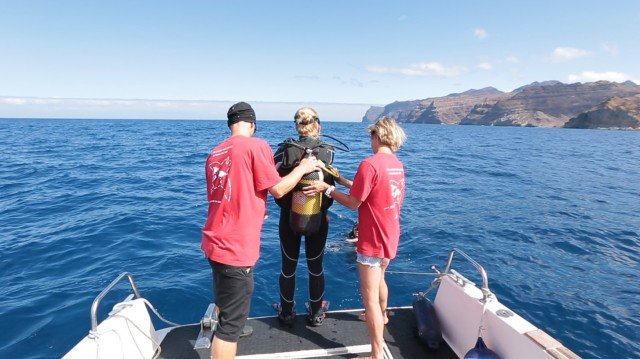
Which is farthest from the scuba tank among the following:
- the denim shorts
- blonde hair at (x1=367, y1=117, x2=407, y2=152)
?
blonde hair at (x1=367, y1=117, x2=407, y2=152)

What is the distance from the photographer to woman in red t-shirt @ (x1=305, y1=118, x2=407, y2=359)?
11.2 feet

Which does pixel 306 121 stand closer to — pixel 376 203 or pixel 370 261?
pixel 376 203

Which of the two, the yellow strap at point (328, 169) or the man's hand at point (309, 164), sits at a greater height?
the man's hand at point (309, 164)

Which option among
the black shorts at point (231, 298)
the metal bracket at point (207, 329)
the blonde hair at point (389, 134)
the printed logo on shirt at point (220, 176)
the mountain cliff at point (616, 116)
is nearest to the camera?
the printed logo on shirt at point (220, 176)

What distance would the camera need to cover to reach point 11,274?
25.9 feet

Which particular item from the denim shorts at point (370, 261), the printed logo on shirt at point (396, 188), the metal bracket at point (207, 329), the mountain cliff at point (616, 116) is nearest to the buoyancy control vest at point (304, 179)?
the denim shorts at point (370, 261)

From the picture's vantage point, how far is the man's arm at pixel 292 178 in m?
3.18

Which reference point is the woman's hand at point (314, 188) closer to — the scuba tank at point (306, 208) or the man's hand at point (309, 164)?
the scuba tank at point (306, 208)

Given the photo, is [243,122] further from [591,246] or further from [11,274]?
[591,246]

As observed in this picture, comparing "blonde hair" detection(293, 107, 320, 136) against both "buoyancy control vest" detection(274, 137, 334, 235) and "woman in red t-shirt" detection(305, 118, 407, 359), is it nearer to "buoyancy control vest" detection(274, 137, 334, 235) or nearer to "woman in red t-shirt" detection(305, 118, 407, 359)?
"buoyancy control vest" detection(274, 137, 334, 235)

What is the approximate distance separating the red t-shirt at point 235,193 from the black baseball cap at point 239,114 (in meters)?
0.20

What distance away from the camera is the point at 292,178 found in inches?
129

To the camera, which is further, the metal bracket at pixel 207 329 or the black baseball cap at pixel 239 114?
the metal bracket at pixel 207 329

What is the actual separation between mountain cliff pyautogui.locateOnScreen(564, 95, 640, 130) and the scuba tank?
541ft
